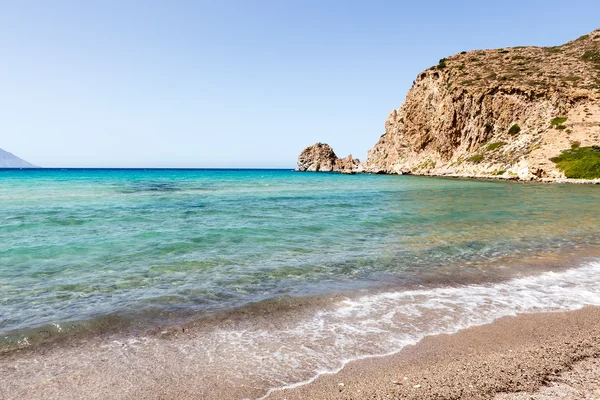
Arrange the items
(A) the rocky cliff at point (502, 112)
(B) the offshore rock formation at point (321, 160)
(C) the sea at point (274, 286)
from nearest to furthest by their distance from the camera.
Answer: (C) the sea at point (274, 286), (A) the rocky cliff at point (502, 112), (B) the offshore rock formation at point (321, 160)

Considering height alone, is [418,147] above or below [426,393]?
above

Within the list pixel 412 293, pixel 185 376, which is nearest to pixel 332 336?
pixel 185 376

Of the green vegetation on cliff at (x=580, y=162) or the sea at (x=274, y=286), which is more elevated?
the green vegetation on cliff at (x=580, y=162)

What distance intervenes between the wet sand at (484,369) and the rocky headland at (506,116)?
59018 mm

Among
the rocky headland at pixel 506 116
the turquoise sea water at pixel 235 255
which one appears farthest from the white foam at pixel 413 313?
the rocky headland at pixel 506 116

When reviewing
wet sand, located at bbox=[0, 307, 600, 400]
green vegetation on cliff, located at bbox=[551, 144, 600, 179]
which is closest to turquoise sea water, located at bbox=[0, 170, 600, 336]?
wet sand, located at bbox=[0, 307, 600, 400]

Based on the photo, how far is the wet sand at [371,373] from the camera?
14.4 ft

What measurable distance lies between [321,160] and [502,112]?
10780 centimetres

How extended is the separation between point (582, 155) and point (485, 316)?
65.4 metres

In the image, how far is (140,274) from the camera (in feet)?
31.8

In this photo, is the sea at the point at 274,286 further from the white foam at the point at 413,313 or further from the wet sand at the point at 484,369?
the wet sand at the point at 484,369

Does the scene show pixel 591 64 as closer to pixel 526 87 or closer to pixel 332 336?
pixel 526 87

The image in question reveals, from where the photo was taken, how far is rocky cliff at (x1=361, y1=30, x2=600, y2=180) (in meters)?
65.6

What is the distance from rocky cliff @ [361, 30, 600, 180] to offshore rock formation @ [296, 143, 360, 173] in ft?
205
